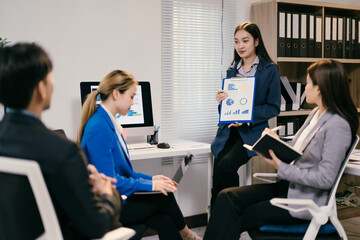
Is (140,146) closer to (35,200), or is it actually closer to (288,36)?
(288,36)

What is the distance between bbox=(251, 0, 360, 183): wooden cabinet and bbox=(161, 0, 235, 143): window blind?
32 cm

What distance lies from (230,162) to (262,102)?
0.47m

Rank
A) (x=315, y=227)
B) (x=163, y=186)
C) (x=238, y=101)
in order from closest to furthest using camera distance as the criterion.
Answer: (x=315, y=227) → (x=163, y=186) → (x=238, y=101)

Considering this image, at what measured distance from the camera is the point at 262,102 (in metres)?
2.84

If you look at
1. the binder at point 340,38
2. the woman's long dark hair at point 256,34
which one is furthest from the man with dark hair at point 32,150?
the binder at point 340,38

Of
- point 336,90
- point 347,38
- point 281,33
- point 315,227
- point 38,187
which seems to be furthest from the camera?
point 347,38

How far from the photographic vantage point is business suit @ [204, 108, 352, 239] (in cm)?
186

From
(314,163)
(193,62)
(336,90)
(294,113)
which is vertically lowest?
(314,163)

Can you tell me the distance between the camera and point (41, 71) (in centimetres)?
119

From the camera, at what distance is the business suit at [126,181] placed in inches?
74.6

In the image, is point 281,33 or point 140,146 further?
point 281,33

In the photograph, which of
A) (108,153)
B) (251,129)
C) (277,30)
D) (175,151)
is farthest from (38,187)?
(277,30)

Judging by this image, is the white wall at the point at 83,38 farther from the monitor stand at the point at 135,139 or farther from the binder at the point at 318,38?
the binder at the point at 318,38

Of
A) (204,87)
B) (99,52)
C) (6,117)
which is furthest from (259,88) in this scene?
(6,117)
